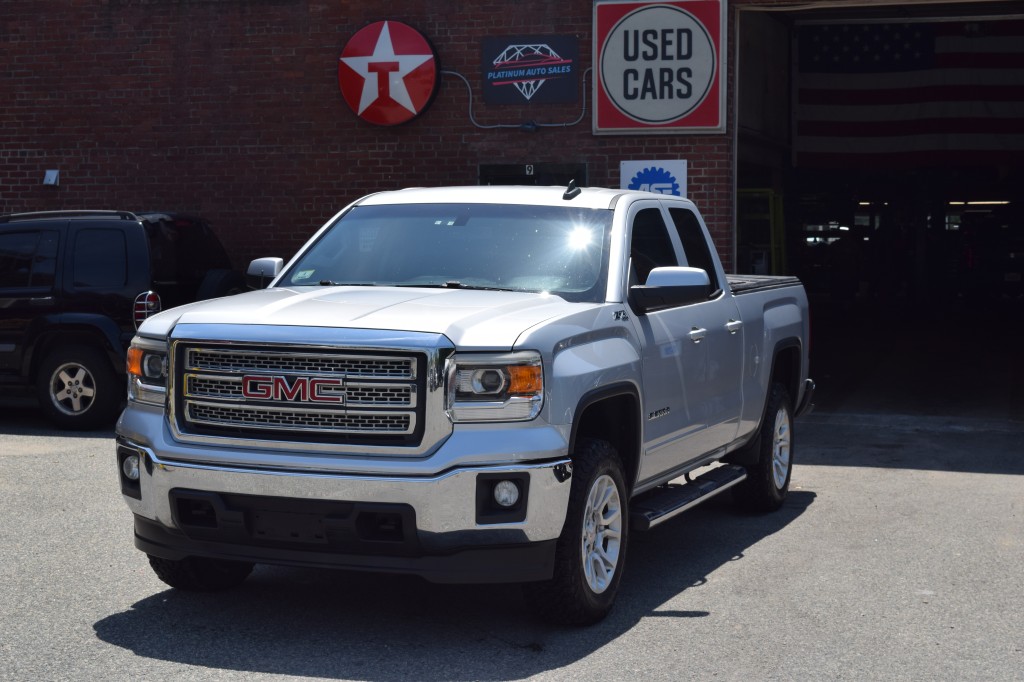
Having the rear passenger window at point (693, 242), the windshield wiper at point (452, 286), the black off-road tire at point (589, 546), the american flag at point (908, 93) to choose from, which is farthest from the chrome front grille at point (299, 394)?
the american flag at point (908, 93)

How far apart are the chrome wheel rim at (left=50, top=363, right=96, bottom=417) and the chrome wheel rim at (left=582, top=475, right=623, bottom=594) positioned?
7.40m

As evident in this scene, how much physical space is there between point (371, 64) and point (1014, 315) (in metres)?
19.1

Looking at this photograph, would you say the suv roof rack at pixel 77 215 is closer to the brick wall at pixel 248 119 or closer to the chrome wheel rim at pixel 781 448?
the brick wall at pixel 248 119

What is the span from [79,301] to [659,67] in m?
6.59

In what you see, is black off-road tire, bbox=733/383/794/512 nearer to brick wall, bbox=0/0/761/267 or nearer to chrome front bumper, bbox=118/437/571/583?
chrome front bumper, bbox=118/437/571/583

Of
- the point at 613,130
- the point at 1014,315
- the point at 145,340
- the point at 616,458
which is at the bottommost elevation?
the point at 1014,315

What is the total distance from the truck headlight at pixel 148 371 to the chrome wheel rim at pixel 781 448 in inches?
172

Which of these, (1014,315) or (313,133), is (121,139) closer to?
(313,133)

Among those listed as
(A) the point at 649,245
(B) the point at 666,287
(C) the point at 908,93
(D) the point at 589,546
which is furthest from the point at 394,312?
(C) the point at 908,93

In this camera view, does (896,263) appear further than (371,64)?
Yes

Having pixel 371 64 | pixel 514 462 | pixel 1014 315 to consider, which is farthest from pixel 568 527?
pixel 1014 315

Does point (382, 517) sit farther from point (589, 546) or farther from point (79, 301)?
point (79, 301)

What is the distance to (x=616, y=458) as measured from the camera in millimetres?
6250

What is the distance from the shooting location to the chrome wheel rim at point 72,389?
12.4 meters
